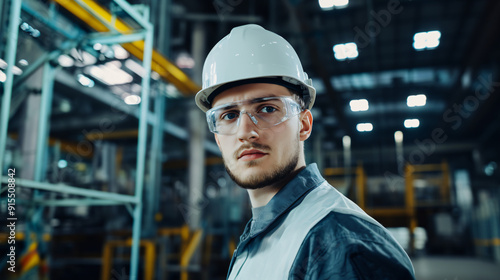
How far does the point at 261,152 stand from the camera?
1.33 meters

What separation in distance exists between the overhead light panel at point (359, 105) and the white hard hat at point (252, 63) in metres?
10.7

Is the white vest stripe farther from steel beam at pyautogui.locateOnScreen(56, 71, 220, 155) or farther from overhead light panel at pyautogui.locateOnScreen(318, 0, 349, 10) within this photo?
overhead light panel at pyautogui.locateOnScreen(318, 0, 349, 10)

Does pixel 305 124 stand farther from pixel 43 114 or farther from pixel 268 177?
pixel 43 114

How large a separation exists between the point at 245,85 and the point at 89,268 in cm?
864

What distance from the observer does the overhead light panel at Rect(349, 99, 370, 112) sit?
11.9m

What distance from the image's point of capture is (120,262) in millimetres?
7684

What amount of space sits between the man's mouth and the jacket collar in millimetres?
149

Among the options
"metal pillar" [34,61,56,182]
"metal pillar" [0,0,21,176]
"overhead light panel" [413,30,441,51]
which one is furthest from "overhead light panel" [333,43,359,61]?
"metal pillar" [0,0,21,176]

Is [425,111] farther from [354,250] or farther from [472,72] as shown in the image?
[354,250]

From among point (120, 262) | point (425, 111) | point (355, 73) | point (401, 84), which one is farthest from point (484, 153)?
point (120, 262)

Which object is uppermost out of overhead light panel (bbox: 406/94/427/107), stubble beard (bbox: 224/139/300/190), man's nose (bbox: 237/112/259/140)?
overhead light panel (bbox: 406/94/427/107)

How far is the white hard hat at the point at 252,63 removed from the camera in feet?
4.75

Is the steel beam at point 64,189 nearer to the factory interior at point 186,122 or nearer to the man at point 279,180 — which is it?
the factory interior at point 186,122

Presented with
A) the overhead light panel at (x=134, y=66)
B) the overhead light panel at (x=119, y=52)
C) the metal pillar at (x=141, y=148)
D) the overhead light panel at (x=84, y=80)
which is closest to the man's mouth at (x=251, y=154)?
the metal pillar at (x=141, y=148)
